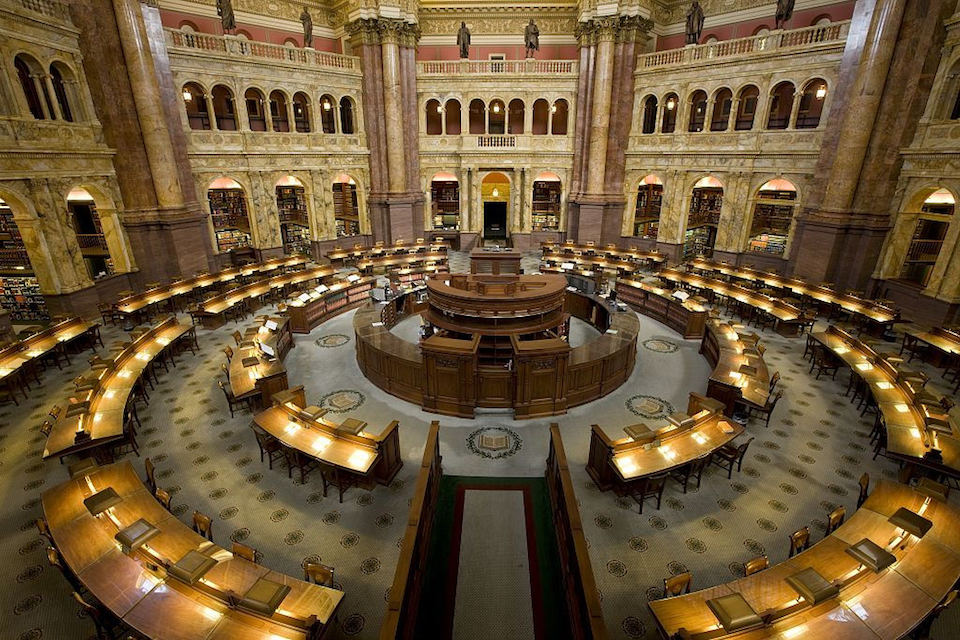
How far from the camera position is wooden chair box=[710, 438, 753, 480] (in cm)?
770

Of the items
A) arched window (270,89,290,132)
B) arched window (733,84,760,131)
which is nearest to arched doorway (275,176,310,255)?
arched window (270,89,290,132)

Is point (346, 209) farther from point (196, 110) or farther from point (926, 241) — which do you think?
point (926, 241)

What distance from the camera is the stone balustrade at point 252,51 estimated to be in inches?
736

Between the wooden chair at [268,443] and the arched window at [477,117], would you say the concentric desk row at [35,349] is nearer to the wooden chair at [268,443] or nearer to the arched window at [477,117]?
the wooden chair at [268,443]

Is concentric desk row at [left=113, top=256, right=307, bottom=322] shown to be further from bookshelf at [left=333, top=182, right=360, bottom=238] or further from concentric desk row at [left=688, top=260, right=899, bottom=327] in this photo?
concentric desk row at [left=688, top=260, right=899, bottom=327]

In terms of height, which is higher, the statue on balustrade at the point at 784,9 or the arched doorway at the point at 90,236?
the statue on balustrade at the point at 784,9

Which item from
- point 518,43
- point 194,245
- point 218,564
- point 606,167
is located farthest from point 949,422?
point 518,43

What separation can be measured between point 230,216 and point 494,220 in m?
15.7

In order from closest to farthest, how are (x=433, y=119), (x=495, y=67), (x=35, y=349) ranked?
(x=35, y=349) → (x=495, y=67) → (x=433, y=119)

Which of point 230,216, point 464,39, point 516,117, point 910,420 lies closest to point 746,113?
point 516,117

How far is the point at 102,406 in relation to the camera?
850 cm

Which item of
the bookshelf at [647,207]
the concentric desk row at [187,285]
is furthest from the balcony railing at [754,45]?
the concentric desk row at [187,285]

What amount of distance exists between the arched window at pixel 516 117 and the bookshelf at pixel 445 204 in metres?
5.03

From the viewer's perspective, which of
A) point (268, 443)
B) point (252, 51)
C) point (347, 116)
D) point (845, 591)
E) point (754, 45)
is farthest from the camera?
point (347, 116)
